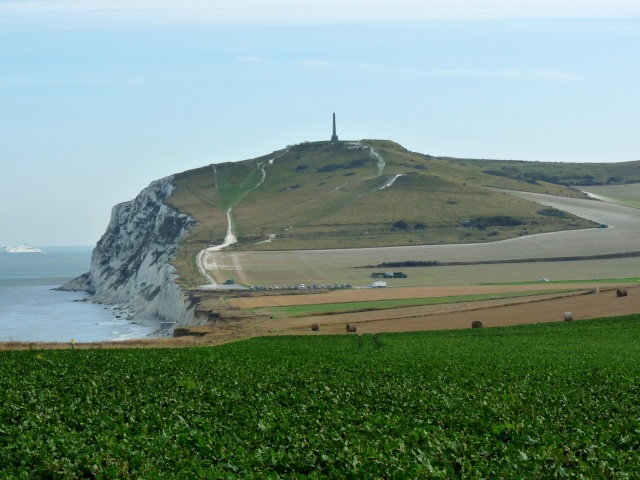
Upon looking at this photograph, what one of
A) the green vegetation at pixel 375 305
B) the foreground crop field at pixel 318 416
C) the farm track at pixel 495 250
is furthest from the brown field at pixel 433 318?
the farm track at pixel 495 250

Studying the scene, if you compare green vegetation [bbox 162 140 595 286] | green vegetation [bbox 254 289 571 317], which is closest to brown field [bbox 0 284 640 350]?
green vegetation [bbox 254 289 571 317]

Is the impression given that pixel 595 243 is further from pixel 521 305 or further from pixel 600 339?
pixel 600 339

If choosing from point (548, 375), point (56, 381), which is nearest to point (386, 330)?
point (548, 375)

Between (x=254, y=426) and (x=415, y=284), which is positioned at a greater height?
(x=254, y=426)

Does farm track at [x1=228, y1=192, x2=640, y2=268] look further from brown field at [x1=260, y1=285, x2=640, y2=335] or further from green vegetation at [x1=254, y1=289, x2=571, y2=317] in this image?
brown field at [x1=260, y1=285, x2=640, y2=335]

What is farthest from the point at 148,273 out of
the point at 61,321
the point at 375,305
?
the point at 375,305

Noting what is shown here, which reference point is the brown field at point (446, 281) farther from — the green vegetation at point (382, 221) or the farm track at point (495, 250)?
the green vegetation at point (382, 221)
